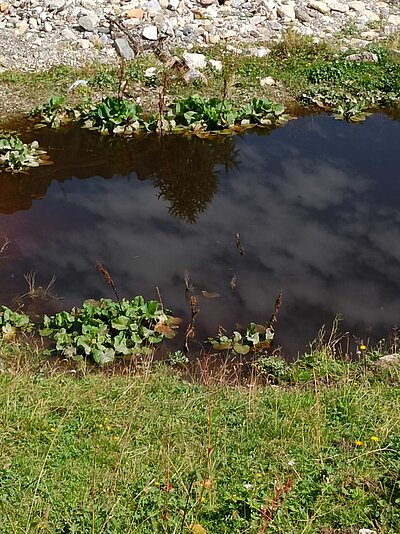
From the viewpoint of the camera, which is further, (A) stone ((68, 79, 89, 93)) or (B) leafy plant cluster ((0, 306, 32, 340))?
(A) stone ((68, 79, 89, 93))

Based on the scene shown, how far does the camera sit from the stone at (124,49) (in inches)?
690

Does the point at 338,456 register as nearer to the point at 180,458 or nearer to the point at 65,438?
the point at 180,458

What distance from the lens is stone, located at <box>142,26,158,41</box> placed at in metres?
17.9

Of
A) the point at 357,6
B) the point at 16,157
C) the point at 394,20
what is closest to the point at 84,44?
the point at 16,157

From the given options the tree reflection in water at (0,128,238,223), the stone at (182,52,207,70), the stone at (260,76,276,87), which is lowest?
the tree reflection in water at (0,128,238,223)

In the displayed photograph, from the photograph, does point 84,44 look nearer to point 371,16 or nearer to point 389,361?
point 371,16

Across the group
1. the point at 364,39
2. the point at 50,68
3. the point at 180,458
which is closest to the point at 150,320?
the point at 180,458

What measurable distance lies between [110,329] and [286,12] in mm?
13958

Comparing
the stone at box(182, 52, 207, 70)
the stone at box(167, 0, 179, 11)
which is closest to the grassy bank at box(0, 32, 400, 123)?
the stone at box(182, 52, 207, 70)

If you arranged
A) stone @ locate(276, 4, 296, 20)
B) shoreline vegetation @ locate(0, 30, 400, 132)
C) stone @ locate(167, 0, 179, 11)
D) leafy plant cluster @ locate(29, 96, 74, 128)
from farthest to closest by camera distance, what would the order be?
1. stone @ locate(276, 4, 296, 20)
2. stone @ locate(167, 0, 179, 11)
3. shoreline vegetation @ locate(0, 30, 400, 132)
4. leafy plant cluster @ locate(29, 96, 74, 128)

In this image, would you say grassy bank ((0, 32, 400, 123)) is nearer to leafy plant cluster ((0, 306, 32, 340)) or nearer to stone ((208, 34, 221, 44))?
stone ((208, 34, 221, 44))

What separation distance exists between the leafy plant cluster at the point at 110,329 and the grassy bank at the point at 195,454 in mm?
772

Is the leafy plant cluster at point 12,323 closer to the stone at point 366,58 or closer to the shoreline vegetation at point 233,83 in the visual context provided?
the shoreline vegetation at point 233,83

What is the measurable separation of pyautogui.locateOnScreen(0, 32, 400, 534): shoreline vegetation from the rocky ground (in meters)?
10.5
